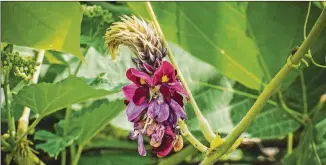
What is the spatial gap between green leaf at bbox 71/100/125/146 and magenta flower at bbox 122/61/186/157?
19 cm

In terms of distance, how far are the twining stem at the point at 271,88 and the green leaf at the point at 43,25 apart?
204 mm

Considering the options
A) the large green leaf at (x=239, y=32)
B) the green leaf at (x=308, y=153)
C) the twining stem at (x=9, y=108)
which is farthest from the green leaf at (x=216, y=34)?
the twining stem at (x=9, y=108)

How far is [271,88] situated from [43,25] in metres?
0.30

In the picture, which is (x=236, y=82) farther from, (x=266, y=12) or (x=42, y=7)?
(x=42, y=7)

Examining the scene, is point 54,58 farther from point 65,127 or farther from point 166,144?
point 166,144

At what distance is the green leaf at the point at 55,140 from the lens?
1.02 metres

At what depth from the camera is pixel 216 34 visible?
1.10 m

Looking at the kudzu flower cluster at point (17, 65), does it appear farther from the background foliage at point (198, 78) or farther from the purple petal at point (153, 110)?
the purple petal at point (153, 110)

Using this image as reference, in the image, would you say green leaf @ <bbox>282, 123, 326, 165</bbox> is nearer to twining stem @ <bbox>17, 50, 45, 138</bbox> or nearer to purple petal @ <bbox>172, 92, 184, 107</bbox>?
purple petal @ <bbox>172, 92, 184, 107</bbox>

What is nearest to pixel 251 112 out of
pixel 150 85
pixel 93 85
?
pixel 150 85

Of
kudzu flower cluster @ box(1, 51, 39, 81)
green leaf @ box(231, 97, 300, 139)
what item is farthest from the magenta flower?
green leaf @ box(231, 97, 300, 139)

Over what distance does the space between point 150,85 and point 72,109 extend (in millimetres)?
314

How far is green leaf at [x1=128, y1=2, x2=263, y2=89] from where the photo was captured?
1.09m

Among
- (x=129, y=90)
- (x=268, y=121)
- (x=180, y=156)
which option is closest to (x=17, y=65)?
(x=129, y=90)
